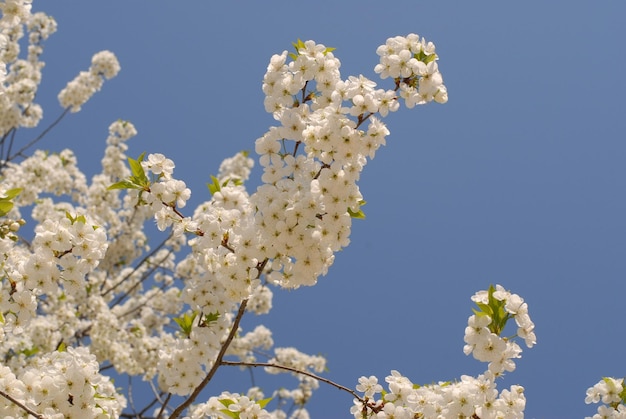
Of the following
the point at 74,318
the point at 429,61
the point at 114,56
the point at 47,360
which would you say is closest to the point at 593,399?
the point at 429,61

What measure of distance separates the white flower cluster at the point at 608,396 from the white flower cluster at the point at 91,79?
38.4 ft

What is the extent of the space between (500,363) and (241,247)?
1839 mm

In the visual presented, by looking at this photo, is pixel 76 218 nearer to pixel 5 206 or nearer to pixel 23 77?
pixel 5 206

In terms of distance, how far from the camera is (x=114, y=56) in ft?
43.9

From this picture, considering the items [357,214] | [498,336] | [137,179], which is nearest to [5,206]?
[137,179]

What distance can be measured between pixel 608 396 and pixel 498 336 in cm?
187

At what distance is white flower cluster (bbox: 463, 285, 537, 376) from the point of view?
11.9ft

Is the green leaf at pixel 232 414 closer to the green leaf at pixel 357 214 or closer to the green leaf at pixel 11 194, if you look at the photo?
the green leaf at pixel 357 214

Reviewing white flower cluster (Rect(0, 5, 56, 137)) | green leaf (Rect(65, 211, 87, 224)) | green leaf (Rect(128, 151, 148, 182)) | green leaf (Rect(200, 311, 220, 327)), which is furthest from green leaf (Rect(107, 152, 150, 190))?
white flower cluster (Rect(0, 5, 56, 137))

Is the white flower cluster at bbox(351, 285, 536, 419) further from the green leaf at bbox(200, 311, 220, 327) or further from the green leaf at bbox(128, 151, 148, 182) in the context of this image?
the green leaf at bbox(128, 151, 148, 182)

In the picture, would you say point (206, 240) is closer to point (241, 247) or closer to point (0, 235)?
point (241, 247)

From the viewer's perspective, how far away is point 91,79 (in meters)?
13.3

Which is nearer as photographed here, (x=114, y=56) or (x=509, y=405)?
(x=509, y=405)

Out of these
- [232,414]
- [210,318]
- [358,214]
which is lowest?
[232,414]
